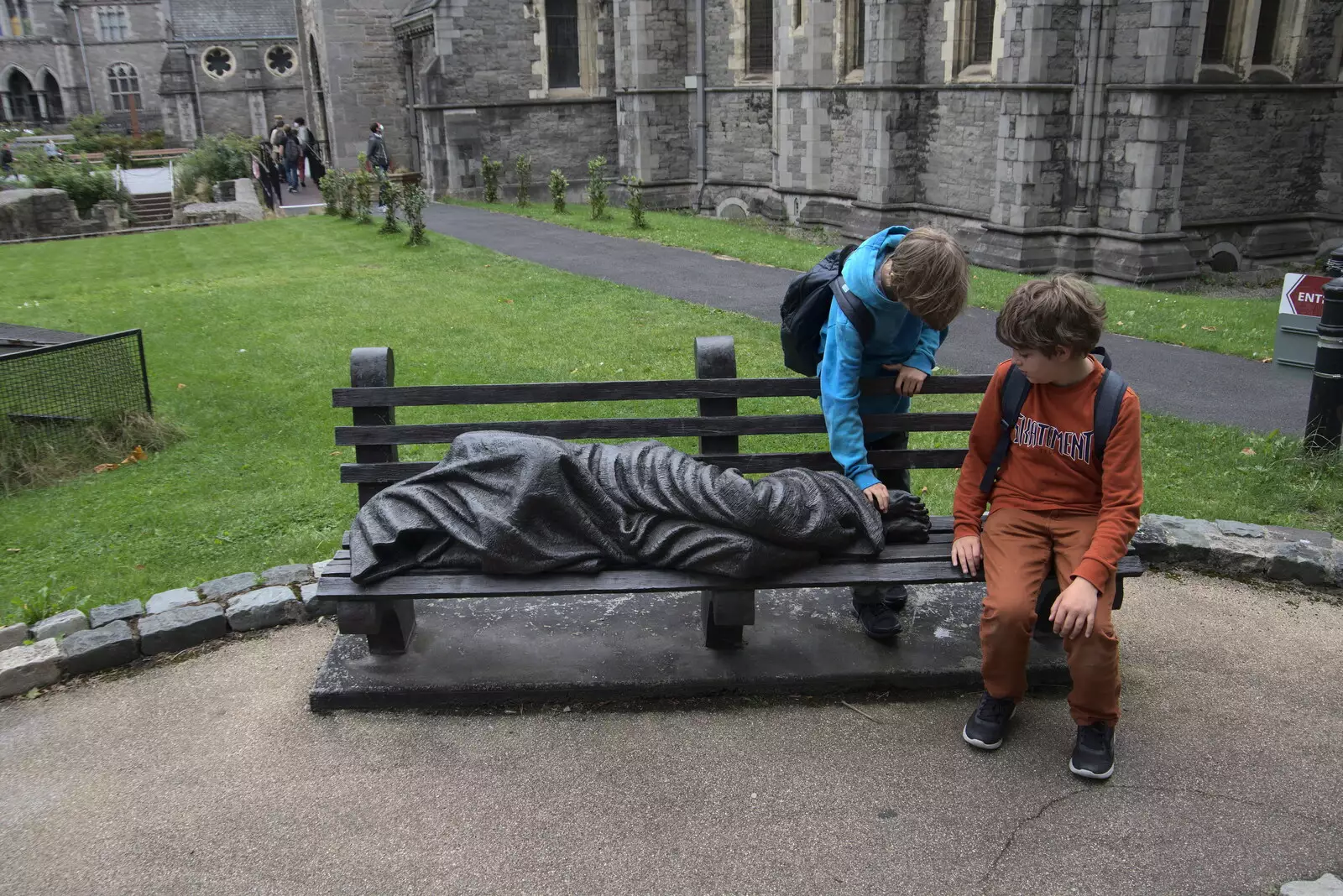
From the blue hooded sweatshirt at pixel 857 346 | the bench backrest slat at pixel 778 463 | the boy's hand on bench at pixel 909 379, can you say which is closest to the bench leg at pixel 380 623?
the bench backrest slat at pixel 778 463

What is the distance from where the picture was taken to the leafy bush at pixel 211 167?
92.1 feet

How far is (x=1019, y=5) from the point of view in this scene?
14.8 metres

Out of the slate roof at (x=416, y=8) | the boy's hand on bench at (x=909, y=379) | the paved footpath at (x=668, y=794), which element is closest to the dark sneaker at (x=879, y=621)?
the paved footpath at (x=668, y=794)

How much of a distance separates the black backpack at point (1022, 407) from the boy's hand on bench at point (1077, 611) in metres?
0.49

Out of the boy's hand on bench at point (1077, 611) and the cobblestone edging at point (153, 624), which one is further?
the cobblestone edging at point (153, 624)

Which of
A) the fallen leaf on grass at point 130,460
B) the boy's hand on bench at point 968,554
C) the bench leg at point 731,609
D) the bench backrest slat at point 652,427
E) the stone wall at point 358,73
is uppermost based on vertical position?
the stone wall at point 358,73

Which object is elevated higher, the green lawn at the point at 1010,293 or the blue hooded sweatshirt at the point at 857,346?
the blue hooded sweatshirt at the point at 857,346

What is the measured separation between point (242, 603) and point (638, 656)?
178 cm

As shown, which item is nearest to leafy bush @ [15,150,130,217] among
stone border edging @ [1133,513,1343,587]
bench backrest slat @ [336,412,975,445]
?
bench backrest slat @ [336,412,975,445]

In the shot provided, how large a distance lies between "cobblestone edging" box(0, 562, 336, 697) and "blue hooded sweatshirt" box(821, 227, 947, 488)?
7.07 feet

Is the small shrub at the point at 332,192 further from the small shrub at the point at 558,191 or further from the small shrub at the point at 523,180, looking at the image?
the small shrub at the point at 558,191

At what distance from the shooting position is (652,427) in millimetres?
4453

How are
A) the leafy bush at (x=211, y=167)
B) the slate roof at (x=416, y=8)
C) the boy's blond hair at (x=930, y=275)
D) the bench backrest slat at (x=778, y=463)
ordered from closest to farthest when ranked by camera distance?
the boy's blond hair at (x=930, y=275)
the bench backrest slat at (x=778, y=463)
the slate roof at (x=416, y=8)
the leafy bush at (x=211, y=167)

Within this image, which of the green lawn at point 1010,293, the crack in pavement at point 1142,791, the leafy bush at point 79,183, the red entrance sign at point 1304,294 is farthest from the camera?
the leafy bush at point 79,183
